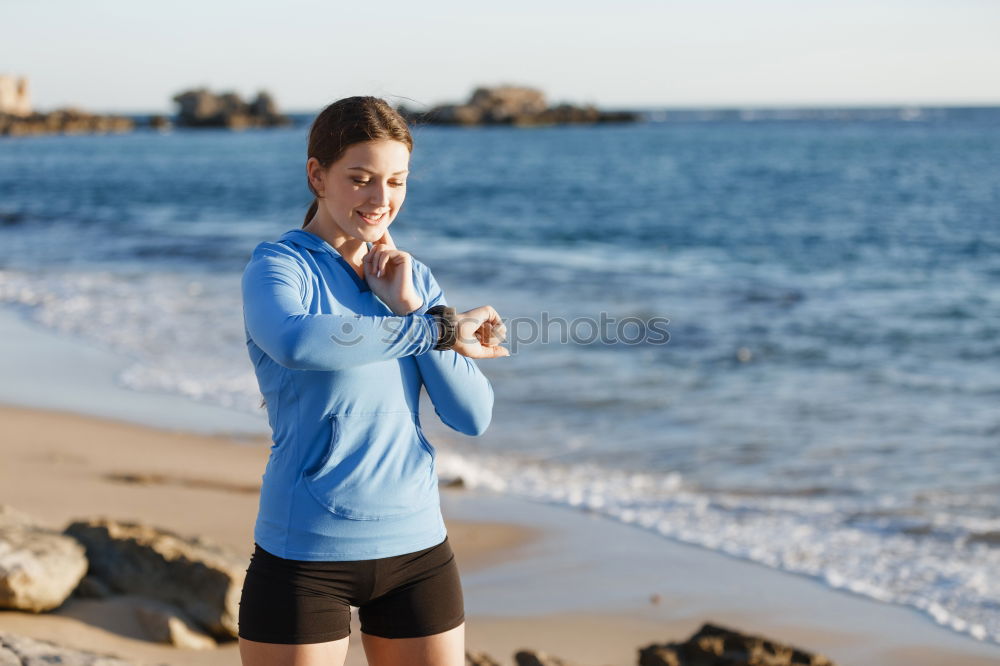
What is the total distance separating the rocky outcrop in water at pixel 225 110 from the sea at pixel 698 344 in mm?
88621

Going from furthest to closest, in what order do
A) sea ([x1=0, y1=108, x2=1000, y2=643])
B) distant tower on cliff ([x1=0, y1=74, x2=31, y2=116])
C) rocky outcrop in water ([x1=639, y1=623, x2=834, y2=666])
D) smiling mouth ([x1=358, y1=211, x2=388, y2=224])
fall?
distant tower on cliff ([x1=0, y1=74, x2=31, y2=116]) → sea ([x1=0, y1=108, x2=1000, y2=643]) → rocky outcrop in water ([x1=639, y1=623, x2=834, y2=666]) → smiling mouth ([x1=358, y1=211, x2=388, y2=224])

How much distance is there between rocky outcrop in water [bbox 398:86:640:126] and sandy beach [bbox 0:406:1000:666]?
365 feet

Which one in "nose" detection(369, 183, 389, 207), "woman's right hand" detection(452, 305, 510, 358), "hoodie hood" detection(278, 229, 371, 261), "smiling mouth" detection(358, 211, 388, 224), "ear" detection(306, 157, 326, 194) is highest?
"ear" detection(306, 157, 326, 194)

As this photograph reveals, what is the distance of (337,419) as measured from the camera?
2111mm

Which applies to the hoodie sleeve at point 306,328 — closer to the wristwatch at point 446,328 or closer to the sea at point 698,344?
the wristwatch at point 446,328

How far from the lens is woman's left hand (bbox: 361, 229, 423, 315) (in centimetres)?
218

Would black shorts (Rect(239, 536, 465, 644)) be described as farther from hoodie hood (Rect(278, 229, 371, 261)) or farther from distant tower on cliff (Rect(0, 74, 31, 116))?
distant tower on cliff (Rect(0, 74, 31, 116))

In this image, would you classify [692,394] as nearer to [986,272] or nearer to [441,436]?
[441,436]

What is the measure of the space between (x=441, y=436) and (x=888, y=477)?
334cm

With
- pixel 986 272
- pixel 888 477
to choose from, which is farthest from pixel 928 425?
pixel 986 272

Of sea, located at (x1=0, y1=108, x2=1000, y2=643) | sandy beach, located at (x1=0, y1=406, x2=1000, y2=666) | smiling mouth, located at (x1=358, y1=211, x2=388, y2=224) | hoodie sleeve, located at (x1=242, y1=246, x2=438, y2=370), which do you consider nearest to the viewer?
hoodie sleeve, located at (x1=242, y1=246, x2=438, y2=370)

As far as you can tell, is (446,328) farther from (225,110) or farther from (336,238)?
(225,110)

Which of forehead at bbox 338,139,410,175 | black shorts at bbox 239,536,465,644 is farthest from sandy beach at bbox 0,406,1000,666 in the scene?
forehead at bbox 338,139,410,175

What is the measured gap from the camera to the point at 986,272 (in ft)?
59.5
